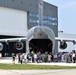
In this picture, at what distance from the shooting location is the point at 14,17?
6222 cm

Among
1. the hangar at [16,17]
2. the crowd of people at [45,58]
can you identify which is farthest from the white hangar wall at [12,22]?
the crowd of people at [45,58]

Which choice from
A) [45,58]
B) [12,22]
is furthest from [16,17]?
[45,58]

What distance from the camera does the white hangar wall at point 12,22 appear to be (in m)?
59.5

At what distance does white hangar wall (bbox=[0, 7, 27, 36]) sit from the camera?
59.5 m

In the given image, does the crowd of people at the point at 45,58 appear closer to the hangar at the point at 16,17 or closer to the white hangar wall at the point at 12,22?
the hangar at the point at 16,17

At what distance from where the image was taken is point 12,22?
203ft

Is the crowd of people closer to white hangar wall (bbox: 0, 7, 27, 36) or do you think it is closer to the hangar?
the hangar

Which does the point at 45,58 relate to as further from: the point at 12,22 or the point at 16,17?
the point at 16,17

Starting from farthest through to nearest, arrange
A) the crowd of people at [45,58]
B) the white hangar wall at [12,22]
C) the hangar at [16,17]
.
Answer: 1. the hangar at [16,17]
2. the white hangar wall at [12,22]
3. the crowd of people at [45,58]

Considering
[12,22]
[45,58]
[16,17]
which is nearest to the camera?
[45,58]

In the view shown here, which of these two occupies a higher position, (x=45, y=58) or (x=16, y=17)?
(x=16, y=17)

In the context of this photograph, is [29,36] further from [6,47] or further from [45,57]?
[6,47]

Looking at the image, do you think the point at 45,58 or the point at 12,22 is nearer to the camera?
the point at 45,58

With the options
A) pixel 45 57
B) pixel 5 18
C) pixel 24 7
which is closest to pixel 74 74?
pixel 45 57
